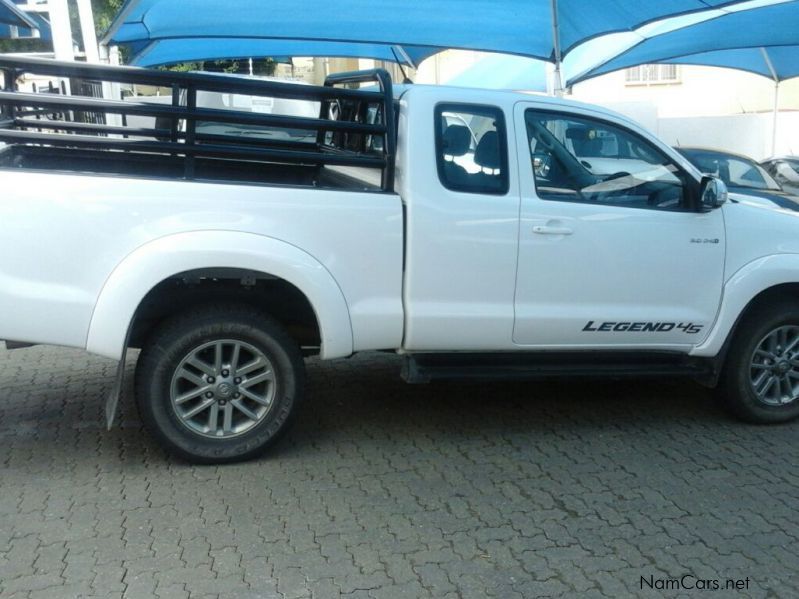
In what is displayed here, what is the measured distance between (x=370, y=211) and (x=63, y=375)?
10.1 feet

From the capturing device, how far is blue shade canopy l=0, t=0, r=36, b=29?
11909mm

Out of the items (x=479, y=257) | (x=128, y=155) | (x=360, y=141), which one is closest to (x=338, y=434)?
(x=479, y=257)

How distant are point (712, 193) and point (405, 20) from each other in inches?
231

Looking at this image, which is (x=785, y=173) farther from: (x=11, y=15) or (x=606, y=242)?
(x=11, y=15)

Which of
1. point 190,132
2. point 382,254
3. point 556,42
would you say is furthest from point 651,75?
point 190,132

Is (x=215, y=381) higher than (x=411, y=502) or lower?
higher

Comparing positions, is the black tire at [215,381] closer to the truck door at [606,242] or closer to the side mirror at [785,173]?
the truck door at [606,242]

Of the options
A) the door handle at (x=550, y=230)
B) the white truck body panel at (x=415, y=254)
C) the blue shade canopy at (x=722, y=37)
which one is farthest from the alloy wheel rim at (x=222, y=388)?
the blue shade canopy at (x=722, y=37)

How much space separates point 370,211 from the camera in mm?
4496

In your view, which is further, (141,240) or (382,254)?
(382,254)

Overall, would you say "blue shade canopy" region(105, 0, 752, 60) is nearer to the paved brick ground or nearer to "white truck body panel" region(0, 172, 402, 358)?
the paved brick ground

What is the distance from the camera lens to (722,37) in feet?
37.6

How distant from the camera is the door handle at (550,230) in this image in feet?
15.8

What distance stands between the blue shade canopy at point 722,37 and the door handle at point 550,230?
6365mm
